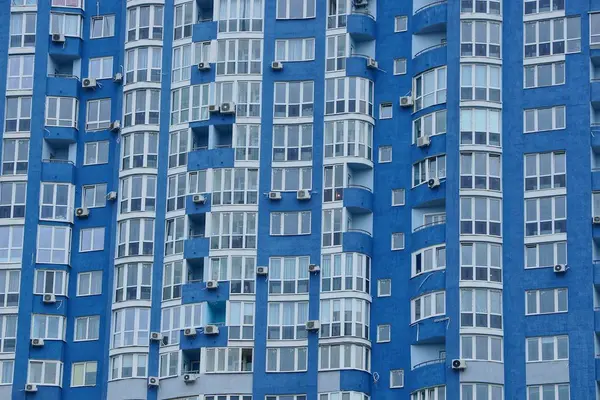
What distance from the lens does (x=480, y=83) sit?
113375 mm

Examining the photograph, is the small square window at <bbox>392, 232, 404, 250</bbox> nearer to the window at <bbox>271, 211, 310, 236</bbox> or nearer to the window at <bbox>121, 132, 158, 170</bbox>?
the window at <bbox>271, 211, 310, 236</bbox>

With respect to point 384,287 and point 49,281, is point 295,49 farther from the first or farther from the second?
point 49,281

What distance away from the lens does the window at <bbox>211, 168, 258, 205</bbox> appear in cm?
11462

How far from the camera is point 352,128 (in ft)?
377

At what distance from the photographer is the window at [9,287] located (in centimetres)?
11562

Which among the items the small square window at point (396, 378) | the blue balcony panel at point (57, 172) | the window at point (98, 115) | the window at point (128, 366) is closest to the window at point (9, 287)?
the blue balcony panel at point (57, 172)

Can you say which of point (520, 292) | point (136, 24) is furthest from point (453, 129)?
point (136, 24)

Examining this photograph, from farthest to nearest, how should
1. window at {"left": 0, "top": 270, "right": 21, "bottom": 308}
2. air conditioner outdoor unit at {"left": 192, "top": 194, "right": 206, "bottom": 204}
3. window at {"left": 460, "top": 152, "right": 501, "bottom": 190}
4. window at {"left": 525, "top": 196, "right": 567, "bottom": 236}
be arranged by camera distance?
window at {"left": 0, "top": 270, "right": 21, "bottom": 308}
air conditioner outdoor unit at {"left": 192, "top": 194, "right": 206, "bottom": 204}
window at {"left": 460, "top": 152, "right": 501, "bottom": 190}
window at {"left": 525, "top": 196, "right": 567, "bottom": 236}

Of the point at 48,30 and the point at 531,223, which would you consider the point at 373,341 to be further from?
the point at 48,30

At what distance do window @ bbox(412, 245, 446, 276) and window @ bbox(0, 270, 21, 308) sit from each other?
21.3 m

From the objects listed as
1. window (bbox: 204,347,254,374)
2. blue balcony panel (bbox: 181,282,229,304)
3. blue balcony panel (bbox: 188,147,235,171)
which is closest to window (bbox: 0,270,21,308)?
blue balcony panel (bbox: 181,282,229,304)

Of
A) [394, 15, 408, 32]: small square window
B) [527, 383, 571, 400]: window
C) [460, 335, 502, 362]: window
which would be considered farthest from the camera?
[394, 15, 408, 32]: small square window

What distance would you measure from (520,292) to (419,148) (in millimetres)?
9880

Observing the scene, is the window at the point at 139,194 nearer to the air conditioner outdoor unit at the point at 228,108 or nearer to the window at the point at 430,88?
the air conditioner outdoor unit at the point at 228,108
